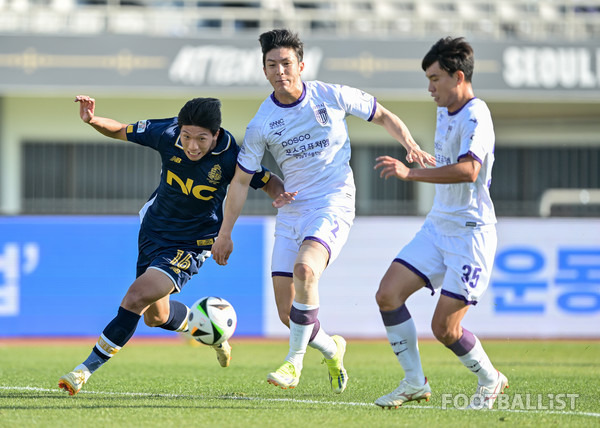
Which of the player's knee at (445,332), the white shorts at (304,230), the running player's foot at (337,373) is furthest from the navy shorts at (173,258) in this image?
the player's knee at (445,332)

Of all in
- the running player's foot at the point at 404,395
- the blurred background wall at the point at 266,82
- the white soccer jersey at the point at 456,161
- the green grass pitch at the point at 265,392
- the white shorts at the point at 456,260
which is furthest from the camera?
the blurred background wall at the point at 266,82

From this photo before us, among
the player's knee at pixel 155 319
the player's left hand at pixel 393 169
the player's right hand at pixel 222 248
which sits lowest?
the player's knee at pixel 155 319

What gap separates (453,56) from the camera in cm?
543

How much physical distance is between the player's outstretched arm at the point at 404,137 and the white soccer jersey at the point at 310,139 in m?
0.08

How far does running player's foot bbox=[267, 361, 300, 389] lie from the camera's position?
18.5 ft

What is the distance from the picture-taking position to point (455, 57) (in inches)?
214

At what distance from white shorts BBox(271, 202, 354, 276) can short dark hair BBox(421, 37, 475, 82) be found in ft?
4.24

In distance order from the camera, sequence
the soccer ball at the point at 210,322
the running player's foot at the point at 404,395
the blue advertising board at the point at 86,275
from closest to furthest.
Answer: the running player's foot at the point at 404,395
the soccer ball at the point at 210,322
the blue advertising board at the point at 86,275

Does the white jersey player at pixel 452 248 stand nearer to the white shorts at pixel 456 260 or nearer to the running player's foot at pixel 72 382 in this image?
the white shorts at pixel 456 260

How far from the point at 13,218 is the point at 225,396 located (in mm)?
6920

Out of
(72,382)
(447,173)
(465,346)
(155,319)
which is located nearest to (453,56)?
(447,173)

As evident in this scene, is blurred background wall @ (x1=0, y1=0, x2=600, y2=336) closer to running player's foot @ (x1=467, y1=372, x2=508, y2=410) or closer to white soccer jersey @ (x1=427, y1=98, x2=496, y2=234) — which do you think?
running player's foot @ (x1=467, y1=372, x2=508, y2=410)

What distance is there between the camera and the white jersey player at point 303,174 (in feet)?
19.7

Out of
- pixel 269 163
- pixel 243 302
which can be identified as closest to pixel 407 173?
pixel 243 302
